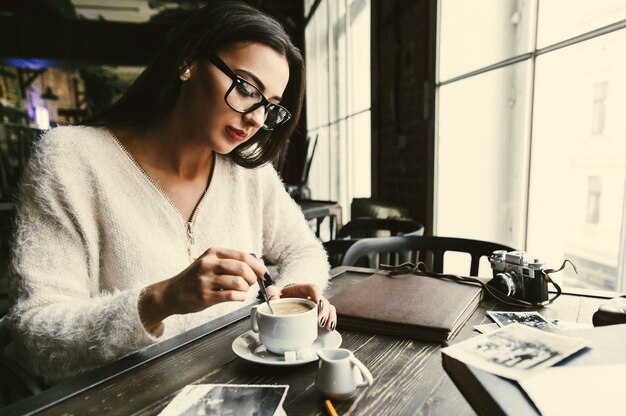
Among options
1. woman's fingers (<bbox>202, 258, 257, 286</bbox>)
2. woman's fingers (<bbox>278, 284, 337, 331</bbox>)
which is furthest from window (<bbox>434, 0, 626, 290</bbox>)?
woman's fingers (<bbox>202, 258, 257, 286</bbox>)

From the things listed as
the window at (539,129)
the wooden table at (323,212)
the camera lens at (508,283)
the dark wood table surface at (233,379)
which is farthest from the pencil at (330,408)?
the wooden table at (323,212)

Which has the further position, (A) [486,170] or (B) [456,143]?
(B) [456,143]

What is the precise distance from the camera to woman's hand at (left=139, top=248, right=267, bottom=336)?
2.36ft

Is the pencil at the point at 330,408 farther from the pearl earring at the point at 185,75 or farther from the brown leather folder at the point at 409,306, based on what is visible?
the pearl earring at the point at 185,75

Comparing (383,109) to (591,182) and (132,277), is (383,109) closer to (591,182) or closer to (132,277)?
(591,182)

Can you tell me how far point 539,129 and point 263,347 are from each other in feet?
6.28

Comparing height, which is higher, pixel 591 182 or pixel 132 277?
pixel 591 182

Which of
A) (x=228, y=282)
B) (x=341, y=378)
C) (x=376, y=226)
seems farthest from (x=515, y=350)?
(x=376, y=226)

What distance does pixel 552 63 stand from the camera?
6.52 feet

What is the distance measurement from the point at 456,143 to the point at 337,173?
301cm

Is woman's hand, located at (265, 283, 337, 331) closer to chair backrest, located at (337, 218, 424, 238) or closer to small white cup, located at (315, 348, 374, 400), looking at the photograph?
small white cup, located at (315, 348, 374, 400)

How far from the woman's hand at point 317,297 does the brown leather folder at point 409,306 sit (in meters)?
0.04

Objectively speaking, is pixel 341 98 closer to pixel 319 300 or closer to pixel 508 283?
pixel 508 283

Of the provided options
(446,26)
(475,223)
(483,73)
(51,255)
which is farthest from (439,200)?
(51,255)
